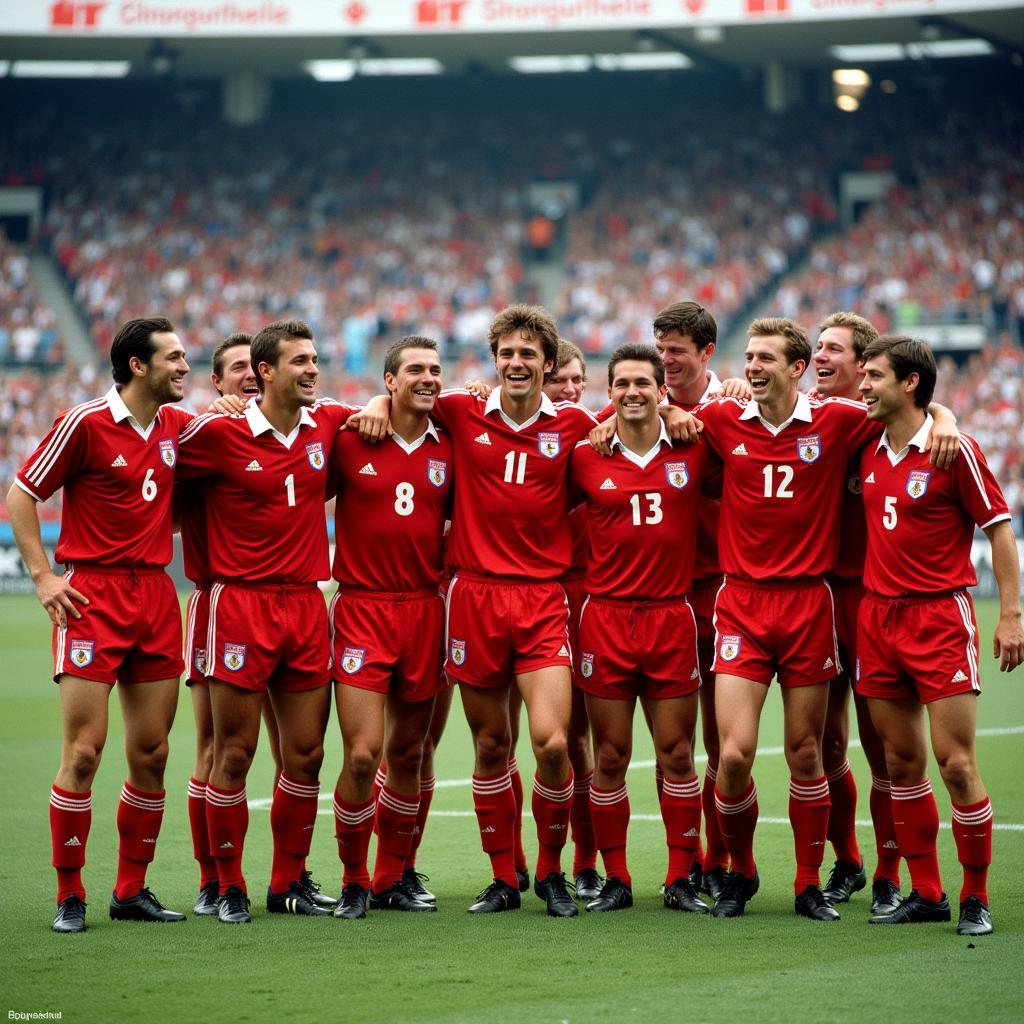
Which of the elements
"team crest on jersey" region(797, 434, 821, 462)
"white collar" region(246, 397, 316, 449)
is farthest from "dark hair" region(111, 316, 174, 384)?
"team crest on jersey" region(797, 434, 821, 462)

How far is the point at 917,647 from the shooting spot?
21.5 feet

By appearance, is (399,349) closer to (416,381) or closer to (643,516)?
(416,381)

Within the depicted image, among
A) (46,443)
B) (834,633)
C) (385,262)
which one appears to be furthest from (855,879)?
(385,262)

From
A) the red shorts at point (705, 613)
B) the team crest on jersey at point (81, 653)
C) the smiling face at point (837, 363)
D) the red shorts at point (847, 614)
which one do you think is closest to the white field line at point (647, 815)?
the red shorts at point (705, 613)

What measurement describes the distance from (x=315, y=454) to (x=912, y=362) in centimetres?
262

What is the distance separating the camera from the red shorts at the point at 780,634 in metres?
6.85

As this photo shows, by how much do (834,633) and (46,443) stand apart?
3.49 meters

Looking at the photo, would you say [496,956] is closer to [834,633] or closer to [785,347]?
[834,633]

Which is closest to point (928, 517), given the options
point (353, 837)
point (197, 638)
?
point (353, 837)

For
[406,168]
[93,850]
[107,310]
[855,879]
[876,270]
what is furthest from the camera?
[406,168]

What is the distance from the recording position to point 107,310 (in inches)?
1405

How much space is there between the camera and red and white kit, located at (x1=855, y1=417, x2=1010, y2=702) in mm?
6527

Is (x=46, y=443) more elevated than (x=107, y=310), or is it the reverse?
(x=107, y=310)

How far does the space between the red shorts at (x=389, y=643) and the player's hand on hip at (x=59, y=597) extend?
1.14 metres
